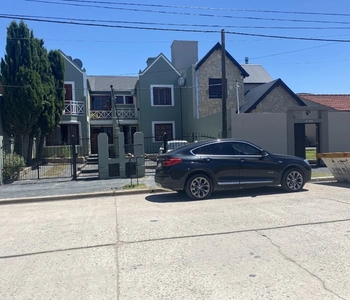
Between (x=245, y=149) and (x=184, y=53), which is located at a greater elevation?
(x=184, y=53)

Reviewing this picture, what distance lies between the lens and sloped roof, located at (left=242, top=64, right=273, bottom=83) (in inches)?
1201

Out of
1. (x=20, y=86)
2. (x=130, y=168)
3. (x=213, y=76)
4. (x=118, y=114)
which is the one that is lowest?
(x=130, y=168)

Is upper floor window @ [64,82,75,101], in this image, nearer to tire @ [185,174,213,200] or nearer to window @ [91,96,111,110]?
window @ [91,96,111,110]

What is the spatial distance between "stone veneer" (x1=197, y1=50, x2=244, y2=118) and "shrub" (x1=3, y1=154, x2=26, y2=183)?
13691 millimetres

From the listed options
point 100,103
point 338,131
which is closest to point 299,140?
point 338,131

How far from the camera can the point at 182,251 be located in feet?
15.3

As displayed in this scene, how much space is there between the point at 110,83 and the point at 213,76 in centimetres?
1124

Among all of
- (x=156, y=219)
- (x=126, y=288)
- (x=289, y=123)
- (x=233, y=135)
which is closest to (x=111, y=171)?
(x=233, y=135)

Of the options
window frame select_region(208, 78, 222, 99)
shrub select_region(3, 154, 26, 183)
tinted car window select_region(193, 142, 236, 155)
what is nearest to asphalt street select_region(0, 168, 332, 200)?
shrub select_region(3, 154, 26, 183)

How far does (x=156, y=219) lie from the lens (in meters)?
6.64

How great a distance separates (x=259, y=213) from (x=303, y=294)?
11.7 feet

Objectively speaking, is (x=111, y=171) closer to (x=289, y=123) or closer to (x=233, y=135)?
(x=233, y=135)

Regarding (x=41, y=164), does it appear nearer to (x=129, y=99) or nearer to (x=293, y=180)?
(x=129, y=99)

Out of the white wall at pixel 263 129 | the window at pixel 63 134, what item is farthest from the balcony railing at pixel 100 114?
the white wall at pixel 263 129
